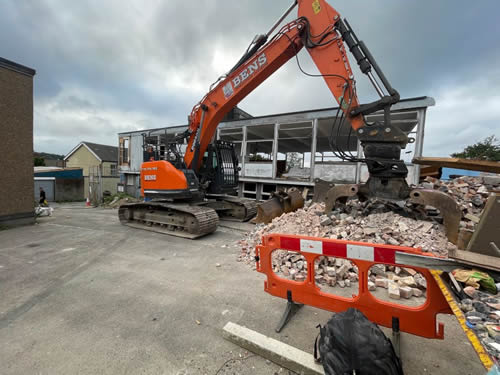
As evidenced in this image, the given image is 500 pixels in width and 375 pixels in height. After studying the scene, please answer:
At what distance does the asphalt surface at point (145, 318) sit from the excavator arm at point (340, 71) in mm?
2468

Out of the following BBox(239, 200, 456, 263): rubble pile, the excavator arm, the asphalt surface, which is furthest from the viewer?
the excavator arm

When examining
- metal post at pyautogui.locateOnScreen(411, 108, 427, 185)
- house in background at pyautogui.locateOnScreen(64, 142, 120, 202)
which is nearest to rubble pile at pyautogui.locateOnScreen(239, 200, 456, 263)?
metal post at pyautogui.locateOnScreen(411, 108, 427, 185)

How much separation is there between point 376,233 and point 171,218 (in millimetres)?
4841

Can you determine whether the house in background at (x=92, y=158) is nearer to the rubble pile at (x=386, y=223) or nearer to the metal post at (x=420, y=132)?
the rubble pile at (x=386, y=223)

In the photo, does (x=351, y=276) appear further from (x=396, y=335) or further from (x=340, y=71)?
(x=340, y=71)

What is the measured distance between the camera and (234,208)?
7.40m

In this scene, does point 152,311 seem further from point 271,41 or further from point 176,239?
point 271,41

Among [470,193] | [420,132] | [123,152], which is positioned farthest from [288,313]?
[123,152]

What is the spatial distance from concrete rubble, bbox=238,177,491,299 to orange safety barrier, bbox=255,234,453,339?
99cm

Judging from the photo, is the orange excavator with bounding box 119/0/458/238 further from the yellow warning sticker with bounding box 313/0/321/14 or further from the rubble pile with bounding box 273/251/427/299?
the rubble pile with bounding box 273/251/427/299

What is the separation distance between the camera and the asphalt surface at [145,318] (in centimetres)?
184

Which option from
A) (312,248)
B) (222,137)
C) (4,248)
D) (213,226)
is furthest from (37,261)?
(222,137)

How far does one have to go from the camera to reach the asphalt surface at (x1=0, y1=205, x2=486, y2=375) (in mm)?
1837

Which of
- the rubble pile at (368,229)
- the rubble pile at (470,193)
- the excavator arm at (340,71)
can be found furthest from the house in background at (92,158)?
the rubble pile at (470,193)
